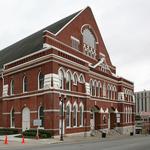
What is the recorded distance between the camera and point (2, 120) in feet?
170

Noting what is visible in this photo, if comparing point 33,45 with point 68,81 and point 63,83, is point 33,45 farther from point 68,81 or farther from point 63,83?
point 63,83

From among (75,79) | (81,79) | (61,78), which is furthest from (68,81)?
(81,79)

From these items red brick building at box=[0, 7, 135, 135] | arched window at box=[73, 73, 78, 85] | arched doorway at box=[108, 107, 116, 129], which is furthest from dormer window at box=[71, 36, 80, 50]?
arched doorway at box=[108, 107, 116, 129]

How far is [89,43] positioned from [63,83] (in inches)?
726

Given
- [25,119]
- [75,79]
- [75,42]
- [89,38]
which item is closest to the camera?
[25,119]

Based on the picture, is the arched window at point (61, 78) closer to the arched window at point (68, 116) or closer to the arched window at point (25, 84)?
the arched window at point (68, 116)

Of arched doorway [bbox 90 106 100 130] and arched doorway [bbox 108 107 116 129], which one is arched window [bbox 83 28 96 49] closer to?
arched doorway [bbox 90 106 100 130]

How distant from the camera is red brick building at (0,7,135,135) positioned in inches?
1668

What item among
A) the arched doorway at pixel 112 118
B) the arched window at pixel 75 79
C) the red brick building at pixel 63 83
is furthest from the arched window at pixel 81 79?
the arched doorway at pixel 112 118

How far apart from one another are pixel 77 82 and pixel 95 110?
38.4 ft

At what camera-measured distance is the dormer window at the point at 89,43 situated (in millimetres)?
59209

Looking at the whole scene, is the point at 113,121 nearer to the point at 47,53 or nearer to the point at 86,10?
the point at 86,10

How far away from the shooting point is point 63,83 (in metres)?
44.5

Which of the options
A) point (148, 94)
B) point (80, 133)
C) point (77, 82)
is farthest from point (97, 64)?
point (148, 94)
